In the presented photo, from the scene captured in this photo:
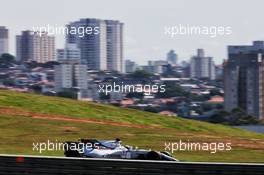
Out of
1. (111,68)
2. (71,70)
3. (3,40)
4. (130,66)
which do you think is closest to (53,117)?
(71,70)

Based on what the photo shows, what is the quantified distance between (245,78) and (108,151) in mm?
13054

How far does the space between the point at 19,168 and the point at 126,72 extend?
6.72 metres

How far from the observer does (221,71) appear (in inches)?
1134

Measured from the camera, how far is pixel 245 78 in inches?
1277

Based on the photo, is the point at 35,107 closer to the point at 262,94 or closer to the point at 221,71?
the point at 221,71

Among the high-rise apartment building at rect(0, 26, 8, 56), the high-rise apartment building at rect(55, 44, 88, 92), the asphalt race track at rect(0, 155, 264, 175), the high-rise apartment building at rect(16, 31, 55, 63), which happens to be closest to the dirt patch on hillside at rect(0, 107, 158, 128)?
the high-rise apartment building at rect(55, 44, 88, 92)

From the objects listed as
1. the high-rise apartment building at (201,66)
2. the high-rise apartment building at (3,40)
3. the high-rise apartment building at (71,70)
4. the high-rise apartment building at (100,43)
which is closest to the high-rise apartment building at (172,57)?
the high-rise apartment building at (201,66)

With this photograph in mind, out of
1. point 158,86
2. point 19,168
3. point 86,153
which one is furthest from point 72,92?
point 19,168

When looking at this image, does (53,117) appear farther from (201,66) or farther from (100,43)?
(201,66)

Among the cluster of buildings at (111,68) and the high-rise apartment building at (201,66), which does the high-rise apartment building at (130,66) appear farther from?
the high-rise apartment building at (201,66)

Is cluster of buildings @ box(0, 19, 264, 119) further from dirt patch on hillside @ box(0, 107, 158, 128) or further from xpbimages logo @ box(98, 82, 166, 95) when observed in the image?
dirt patch on hillside @ box(0, 107, 158, 128)

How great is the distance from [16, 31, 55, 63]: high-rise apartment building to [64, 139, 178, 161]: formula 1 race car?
16.0ft

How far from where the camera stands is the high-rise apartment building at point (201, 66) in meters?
26.9

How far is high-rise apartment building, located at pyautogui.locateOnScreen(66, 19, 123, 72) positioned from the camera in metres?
24.3
